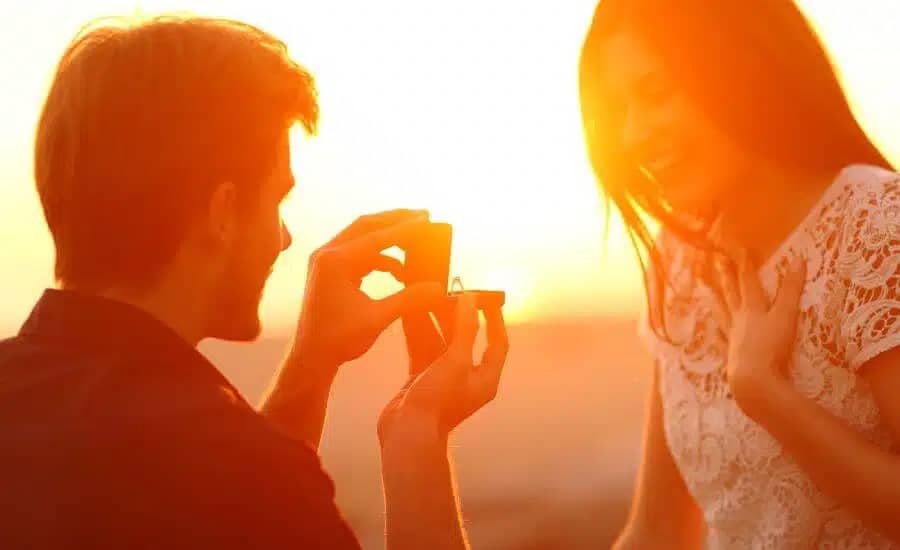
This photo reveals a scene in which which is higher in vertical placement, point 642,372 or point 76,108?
point 76,108

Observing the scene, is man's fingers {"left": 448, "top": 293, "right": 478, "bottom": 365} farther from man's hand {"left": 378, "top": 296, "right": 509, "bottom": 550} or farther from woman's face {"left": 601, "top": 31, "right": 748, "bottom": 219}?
woman's face {"left": 601, "top": 31, "right": 748, "bottom": 219}

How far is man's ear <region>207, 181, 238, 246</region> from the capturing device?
2010mm

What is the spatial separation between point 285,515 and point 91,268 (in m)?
0.67

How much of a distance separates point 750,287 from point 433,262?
29.1 inches

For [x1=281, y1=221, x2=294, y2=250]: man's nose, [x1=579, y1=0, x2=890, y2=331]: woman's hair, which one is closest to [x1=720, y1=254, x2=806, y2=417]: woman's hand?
[x1=579, y1=0, x2=890, y2=331]: woman's hair

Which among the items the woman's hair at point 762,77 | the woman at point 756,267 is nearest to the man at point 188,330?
the woman at point 756,267

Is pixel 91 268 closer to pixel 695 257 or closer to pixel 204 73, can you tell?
pixel 204 73

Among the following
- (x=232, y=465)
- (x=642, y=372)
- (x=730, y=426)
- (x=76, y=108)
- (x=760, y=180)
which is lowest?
(x=642, y=372)

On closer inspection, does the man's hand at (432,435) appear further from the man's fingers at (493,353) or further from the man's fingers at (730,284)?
the man's fingers at (730,284)

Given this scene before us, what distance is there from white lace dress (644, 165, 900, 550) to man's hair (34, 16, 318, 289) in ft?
4.36

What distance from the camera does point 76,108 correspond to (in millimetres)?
1905

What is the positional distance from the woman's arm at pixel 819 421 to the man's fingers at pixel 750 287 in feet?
0.17

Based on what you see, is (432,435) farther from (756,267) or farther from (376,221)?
(756,267)

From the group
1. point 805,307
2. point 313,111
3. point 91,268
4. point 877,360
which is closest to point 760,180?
point 805,307
